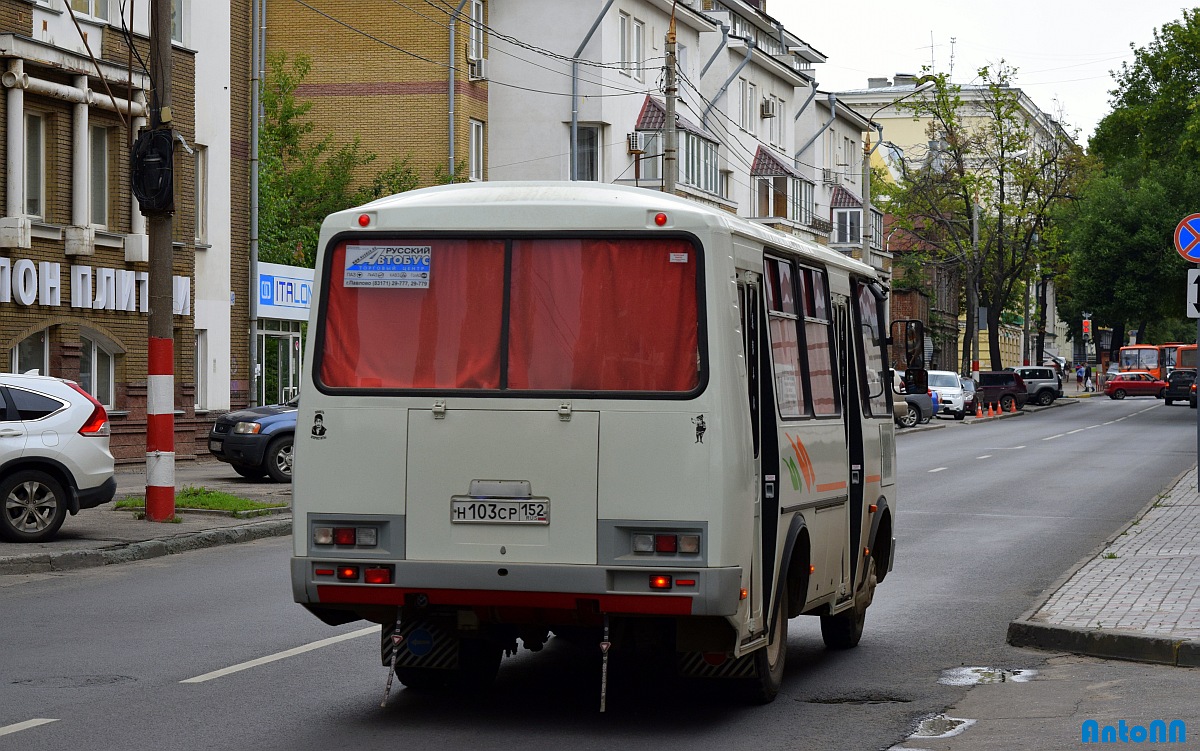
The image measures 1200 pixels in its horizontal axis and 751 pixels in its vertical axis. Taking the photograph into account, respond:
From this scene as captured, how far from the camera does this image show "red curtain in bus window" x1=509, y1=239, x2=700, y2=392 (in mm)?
7883

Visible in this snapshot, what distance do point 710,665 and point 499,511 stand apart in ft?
4.28

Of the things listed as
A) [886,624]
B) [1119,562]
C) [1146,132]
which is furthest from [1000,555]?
[1146,132]

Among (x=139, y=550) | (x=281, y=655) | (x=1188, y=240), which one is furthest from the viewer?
(x=1188, y=240)

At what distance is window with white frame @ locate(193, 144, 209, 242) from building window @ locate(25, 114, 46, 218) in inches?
202

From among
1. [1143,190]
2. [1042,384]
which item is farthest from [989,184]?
[1042,384]

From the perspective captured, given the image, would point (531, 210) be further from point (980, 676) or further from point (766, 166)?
point (766, 166)

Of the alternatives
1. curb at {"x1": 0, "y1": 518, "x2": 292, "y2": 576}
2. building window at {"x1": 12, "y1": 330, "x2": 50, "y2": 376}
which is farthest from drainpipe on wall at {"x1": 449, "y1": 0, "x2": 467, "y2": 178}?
curb at {"x1": 0, "y1": 518, "x2": 292, "y2": 576}

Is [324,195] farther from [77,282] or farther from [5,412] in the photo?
[5,412]

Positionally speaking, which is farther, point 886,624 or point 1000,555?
point 1000,555

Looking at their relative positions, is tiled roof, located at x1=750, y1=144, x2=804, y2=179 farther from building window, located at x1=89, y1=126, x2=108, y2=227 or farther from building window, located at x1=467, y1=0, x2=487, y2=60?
building window, located at x1=89, y1=126, x2=108, y2=227

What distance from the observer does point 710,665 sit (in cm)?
825

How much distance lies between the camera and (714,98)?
208 feet

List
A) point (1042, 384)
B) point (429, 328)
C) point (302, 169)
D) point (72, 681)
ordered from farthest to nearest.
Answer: point (1042, 384), point (302, 169), point (72, 681), point (429, 328)

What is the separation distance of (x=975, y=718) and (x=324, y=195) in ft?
139
